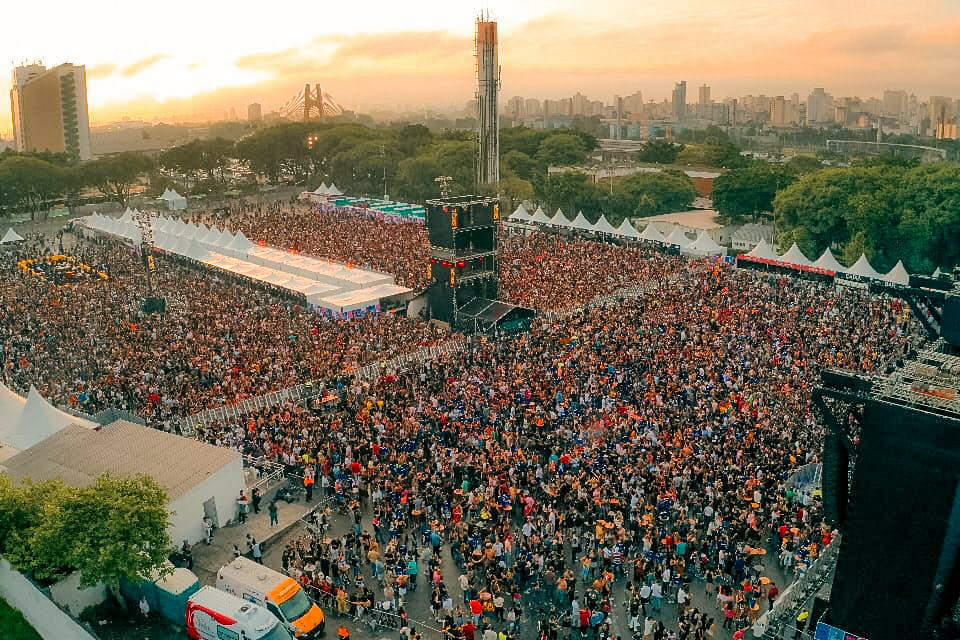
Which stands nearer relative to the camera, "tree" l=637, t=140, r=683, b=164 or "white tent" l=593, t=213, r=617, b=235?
"white tent" l=593, t=213, r=617, b=235

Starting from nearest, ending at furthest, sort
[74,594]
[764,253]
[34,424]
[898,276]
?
1. [74,594]
2. [34,424]
3. [898,276]
4. [764,253]

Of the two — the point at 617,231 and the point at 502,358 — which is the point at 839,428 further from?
the point at 617,231

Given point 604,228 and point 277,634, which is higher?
point 604,228

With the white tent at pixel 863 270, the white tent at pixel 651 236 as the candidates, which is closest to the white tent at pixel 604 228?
the white tent at pixel 651 236

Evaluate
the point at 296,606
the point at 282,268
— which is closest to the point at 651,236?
the point at 282,268

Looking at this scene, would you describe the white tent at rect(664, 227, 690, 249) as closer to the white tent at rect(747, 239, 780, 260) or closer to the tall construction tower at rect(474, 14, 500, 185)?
the white tent at rect(747, 239, 780, 260)

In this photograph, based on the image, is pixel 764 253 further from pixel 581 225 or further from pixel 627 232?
pixel 581 225

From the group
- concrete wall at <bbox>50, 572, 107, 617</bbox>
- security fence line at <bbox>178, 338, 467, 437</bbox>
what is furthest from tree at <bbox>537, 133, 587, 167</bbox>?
concrete wall at <bbox>50, 572, 107, 617</bbox>

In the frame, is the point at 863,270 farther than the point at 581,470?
Yes

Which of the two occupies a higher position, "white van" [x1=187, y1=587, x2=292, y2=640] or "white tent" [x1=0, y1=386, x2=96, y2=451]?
"white tent" [x1=0, y1=386, x2=96, y2=451]
